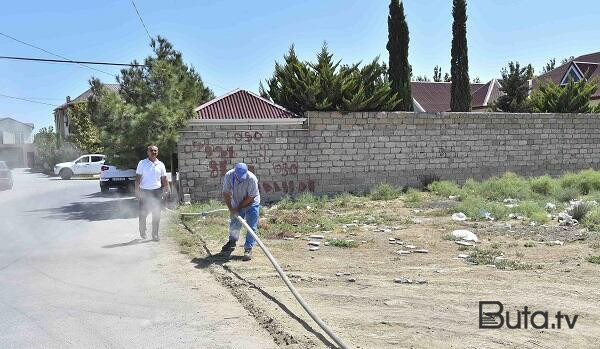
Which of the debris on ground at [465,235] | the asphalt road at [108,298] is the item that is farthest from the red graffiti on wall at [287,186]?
the debris on ground at [465,235]

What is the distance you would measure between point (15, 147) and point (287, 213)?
5981 mm

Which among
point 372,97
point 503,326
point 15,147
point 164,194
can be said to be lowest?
point 503,326

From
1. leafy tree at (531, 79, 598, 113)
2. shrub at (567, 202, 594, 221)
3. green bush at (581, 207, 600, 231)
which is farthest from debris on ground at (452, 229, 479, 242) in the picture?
leafy tree at (531, 79, 598, 113)

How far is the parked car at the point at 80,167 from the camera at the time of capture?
3281 cm

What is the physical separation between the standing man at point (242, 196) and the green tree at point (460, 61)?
21.4 metres

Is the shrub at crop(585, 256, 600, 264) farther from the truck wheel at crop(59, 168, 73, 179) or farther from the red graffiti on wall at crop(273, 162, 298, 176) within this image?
the truck wheel at crop(59, 168, 73, 179)

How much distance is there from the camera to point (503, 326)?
4859mm

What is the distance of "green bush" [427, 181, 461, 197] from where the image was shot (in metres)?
15.6

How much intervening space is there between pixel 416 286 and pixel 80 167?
3156 centimetres

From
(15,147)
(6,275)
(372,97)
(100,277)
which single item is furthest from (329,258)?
(372,97)

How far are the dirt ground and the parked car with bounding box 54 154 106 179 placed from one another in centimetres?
2608

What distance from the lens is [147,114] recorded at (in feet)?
45.8

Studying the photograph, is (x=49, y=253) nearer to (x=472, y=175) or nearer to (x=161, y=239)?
(x=161, y=239)

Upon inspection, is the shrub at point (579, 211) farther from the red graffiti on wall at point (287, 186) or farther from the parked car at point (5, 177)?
the parked car at point (5, 177)
